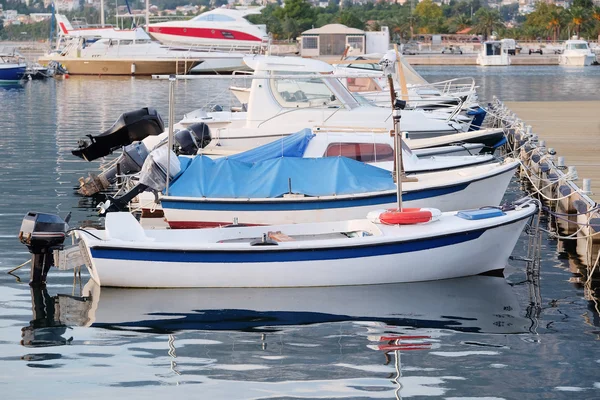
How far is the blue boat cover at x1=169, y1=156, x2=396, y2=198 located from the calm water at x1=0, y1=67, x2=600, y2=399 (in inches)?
104

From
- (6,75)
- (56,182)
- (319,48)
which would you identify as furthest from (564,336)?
(319,48)

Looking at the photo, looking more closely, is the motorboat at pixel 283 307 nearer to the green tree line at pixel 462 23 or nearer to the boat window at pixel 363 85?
the boat window at pixel 363 85

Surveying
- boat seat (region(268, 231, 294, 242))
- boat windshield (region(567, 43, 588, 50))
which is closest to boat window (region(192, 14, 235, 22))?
boat windshield (region(567, 43, 588, 50))

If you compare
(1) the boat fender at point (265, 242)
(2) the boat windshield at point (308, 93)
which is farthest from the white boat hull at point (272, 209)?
(2) the boat windshield at point (308, 93)

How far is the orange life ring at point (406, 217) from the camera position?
48.6ft

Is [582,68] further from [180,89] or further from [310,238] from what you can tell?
[310,238]

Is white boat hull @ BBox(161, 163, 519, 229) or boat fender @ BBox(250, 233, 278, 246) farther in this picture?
white boat hull @ BBox(161, 163, 519, 229)

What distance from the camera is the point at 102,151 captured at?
2391 cm

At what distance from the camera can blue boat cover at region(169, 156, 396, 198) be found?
58.7ft

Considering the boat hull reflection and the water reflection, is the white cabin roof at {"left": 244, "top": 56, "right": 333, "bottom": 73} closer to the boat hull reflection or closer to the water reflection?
the boat hull reflection

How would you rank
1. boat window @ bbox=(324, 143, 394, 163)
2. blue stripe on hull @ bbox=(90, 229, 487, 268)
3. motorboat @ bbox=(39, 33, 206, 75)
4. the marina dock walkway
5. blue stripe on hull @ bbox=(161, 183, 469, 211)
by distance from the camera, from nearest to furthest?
blue stripe on hull @ bbox=(90, 229, 487, 268)
blue stripe on hull @ bbox=(161, 183, 469, 211)
boat window @ bbox=(324, 143, 394, 163)
the marina dock walkway
motorboat @ bbox=(39, 33, 206, 75)

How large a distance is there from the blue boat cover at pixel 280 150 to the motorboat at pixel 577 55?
96.0 meters

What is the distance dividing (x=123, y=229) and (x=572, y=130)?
20137mm

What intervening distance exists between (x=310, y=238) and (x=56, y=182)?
11.4 meters
